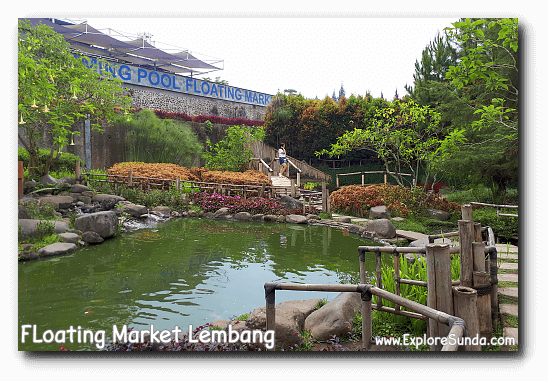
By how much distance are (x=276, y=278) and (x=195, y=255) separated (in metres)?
2.24

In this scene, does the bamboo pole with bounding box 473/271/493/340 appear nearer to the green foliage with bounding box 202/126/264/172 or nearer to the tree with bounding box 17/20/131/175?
the tree with bounding box 17/20/131/175

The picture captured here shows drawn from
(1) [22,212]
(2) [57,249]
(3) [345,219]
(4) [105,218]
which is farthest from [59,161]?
(3) [345,219]

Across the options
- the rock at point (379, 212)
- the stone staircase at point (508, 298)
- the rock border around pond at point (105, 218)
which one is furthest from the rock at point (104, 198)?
the stone staircase at point (508, 298)

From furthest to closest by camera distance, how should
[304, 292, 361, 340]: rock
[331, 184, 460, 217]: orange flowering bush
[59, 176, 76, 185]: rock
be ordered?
1. [59, 176, 76, 185]: rock
2. [331, 184, 460, 217]: orange flowering bush
3. [304, 292, 361, 340]: rock

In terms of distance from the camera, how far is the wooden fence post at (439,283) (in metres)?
2.45

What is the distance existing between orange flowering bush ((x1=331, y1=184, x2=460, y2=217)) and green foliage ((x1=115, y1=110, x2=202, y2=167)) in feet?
30.6

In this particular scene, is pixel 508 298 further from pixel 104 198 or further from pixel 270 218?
pixel 104 198

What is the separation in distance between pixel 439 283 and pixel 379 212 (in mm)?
9635

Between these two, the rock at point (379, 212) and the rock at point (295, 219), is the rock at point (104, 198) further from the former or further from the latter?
the rock at point (379, 212)

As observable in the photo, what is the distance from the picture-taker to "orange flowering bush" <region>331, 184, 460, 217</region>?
39.6 feet

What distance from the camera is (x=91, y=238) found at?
8.39 metres

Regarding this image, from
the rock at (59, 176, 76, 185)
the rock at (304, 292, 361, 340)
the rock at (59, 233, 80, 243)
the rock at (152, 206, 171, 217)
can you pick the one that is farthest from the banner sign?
the rock at (304, 292, 361, 340)

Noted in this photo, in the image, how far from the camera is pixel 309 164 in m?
22.6

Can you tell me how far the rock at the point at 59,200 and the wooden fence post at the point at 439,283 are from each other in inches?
422
